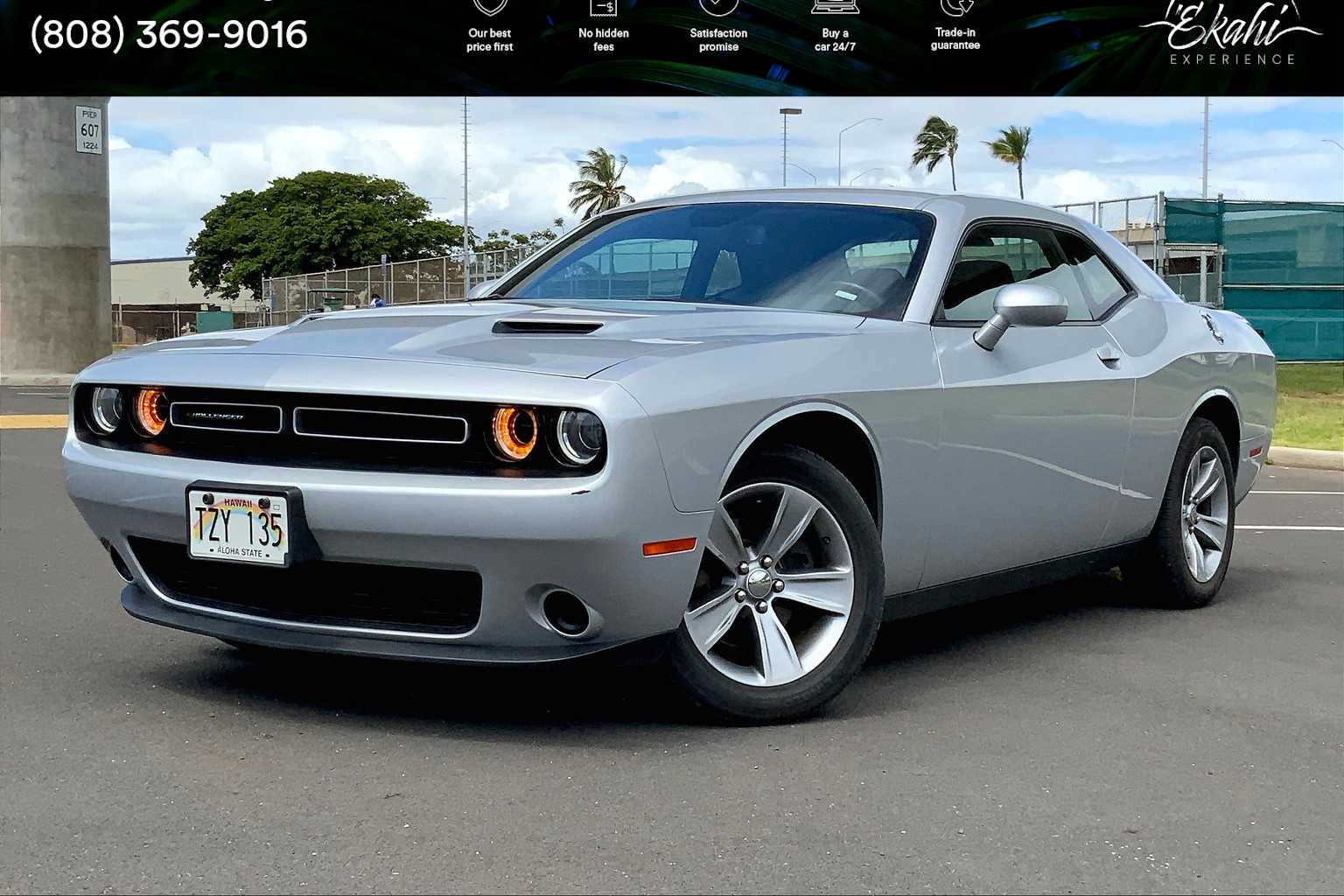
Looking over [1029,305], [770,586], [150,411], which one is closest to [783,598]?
[770,586]

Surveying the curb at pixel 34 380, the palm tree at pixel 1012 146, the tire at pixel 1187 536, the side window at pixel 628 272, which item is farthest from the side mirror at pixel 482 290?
the palm tree at pixel 1012 146

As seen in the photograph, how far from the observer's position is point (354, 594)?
4.12 metres

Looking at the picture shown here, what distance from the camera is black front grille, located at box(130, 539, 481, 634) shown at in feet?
13.3

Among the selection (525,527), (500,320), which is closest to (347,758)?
(525,527)

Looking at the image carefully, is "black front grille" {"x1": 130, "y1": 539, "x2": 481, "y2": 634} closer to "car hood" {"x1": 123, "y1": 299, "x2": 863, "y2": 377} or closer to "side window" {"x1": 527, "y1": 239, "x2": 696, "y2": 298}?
"car hood" {"x1": 123, "y1": 299, "x2": 863, "y2": 377}

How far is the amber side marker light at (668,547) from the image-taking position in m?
3.92
